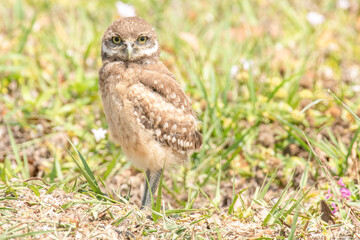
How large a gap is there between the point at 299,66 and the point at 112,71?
2972mm

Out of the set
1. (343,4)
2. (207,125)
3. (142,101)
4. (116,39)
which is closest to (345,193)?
(142,101)

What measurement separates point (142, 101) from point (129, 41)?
53cm

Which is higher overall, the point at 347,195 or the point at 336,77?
the point at 336,77

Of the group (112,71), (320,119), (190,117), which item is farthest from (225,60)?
(112,71)

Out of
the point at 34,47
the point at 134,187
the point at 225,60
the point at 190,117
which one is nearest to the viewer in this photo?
the point at 190,117

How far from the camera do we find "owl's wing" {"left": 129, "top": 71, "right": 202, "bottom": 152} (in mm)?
4230

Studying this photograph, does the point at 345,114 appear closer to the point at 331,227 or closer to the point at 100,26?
the point at 331,227

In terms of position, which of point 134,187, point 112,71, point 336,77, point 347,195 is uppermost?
point 112,71

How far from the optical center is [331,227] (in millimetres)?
3725

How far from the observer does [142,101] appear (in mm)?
4211

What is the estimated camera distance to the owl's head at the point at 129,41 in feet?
14.2

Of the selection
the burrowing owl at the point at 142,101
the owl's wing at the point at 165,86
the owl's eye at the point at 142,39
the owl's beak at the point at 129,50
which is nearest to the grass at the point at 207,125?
the burrowing owl at the point at 142,101

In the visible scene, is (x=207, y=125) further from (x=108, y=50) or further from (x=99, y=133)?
(x=108, y=50)

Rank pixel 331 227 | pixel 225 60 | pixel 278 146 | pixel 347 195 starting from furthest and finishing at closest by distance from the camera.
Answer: pixel 225 60, pixel 278 146, pixel 347 195, pixel 331 227
